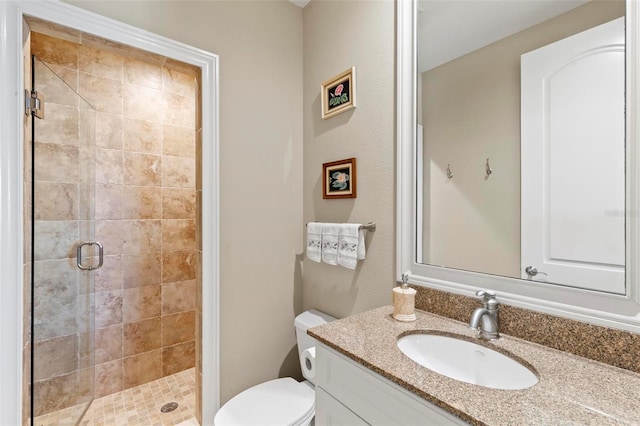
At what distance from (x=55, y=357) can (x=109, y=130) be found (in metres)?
1.42

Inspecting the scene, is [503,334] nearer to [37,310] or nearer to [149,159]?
[37,310]

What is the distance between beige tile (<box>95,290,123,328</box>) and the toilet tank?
1362mm

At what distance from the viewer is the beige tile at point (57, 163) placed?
4.45 feet

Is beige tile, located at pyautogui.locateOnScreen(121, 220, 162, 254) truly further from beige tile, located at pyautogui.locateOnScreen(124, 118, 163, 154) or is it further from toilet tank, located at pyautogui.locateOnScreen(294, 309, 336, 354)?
toilet tank, located at pyautogui.locateOnScreen(294, 309, 336, 354)

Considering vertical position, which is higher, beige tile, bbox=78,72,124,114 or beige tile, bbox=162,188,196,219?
beige tile, bbox=78,72,124,114

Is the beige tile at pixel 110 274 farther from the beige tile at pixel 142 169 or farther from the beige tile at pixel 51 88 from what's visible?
the beige tile at pixel 51 88

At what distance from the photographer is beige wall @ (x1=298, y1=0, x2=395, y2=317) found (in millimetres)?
1390

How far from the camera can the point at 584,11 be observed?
0.86 metres

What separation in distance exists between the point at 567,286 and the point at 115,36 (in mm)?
1965

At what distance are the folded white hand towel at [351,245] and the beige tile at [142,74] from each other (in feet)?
5.99

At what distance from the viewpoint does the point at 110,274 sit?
2.05m

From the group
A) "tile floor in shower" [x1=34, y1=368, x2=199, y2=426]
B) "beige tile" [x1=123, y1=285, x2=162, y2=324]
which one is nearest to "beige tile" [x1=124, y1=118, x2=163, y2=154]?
"beige tile" [x1=123, y1=285, x2=162, y2=324]

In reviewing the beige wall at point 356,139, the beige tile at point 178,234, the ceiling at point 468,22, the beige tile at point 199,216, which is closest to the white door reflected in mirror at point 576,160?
the ceiling at point 468,22

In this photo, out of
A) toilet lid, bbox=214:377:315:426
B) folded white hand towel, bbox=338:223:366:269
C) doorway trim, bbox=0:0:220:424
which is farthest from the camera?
folded white hand towel, bbox=338:223:366:269
